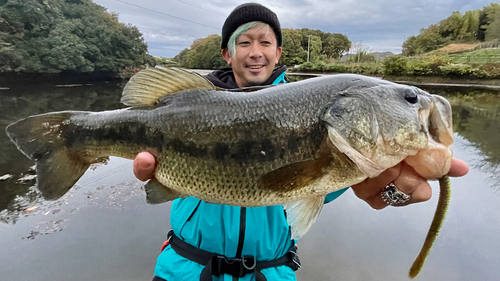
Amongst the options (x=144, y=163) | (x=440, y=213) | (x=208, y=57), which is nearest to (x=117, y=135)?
(x=144, y=163)

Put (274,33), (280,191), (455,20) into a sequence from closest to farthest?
(280,191) < (274,33) < (455,20)

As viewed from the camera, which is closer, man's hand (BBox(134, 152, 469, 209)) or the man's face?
man's hand (BBox(134, 152, 469, 209))

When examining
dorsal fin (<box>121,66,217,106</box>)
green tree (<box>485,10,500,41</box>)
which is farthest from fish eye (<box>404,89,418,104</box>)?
green tree (<box>485,10,500,41</box>)

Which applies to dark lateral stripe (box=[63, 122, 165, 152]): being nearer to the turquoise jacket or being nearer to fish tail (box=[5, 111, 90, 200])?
fish tail (box=[5, 111, 90, 200])

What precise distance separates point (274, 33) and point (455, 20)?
8006 centimetres

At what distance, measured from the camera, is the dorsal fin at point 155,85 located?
1.95m

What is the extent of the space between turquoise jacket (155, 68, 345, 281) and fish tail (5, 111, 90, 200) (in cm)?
94

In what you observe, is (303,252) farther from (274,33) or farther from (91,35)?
(91,35)

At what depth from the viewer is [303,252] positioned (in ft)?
14.8

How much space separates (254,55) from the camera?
298cm

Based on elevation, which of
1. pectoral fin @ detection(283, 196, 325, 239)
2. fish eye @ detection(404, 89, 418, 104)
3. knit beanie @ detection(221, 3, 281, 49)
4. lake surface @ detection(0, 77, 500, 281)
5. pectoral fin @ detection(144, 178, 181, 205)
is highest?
knit beanie @ detection(221, 3, 281, 49)

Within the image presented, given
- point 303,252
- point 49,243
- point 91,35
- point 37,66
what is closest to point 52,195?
point 49,243

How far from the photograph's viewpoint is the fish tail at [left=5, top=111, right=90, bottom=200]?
6.42 ft

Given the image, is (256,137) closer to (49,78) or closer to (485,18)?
(49,78)
